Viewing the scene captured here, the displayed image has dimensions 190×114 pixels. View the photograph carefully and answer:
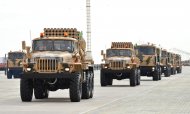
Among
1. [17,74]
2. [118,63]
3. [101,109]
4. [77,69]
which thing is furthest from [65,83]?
[17,74]

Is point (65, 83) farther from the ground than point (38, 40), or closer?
closer

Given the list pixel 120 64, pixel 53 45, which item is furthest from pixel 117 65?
pixel 53 45

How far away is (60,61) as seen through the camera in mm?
24719

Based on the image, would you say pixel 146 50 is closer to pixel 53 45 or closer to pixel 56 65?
pixel 53 45

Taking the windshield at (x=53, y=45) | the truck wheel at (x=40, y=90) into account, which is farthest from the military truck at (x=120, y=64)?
the windshield at (x=53, y=45)

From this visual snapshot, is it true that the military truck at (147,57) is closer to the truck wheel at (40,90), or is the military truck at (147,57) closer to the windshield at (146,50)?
the windshield at (146,50)

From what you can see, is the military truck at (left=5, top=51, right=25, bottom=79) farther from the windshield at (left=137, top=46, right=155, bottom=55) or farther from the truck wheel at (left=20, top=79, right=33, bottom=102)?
the truck wheel at (left=20, top=79, right=33, bottom=102)

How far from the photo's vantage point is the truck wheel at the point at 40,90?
25619mm

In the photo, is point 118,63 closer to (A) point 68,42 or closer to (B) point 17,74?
(A) point 68,42

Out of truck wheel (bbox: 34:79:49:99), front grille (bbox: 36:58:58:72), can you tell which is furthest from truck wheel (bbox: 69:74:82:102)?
truck wheel (bbox: 34:79:49:99)

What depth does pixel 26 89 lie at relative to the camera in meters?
24.9

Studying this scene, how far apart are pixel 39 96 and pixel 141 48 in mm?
26140

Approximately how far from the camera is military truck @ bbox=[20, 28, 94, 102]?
24.7m

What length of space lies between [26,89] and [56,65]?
1423 mm
